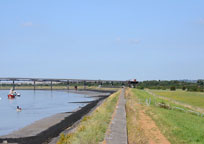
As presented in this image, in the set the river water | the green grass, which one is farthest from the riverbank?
the green grass

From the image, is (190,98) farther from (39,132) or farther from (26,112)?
(39,132)

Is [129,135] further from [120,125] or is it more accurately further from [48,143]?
[48,143]

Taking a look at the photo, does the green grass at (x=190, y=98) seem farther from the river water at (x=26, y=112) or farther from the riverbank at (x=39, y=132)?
the riverbank at (x=39, y=132)

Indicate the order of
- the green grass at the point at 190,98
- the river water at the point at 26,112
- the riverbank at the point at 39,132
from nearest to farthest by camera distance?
1. the riverbank at the point at 39,132
2. the river water at the point at 26,112
3. the green grass at the point at 190,98

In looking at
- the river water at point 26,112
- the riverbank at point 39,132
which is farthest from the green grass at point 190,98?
the riverbank at point 39,132

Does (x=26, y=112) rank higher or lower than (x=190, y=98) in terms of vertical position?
lower

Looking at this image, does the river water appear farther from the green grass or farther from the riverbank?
the green grass

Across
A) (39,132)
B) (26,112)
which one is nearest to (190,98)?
(26,112)

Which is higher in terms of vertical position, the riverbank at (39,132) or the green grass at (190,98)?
the green grass at (190,98)

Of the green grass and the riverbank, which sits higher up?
the green grass

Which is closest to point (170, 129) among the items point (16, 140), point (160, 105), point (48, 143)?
point (48, 143)

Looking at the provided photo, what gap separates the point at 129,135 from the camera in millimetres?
23359

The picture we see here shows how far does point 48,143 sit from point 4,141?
4.25 m

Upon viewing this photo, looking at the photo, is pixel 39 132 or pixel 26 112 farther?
pixel 26 112
